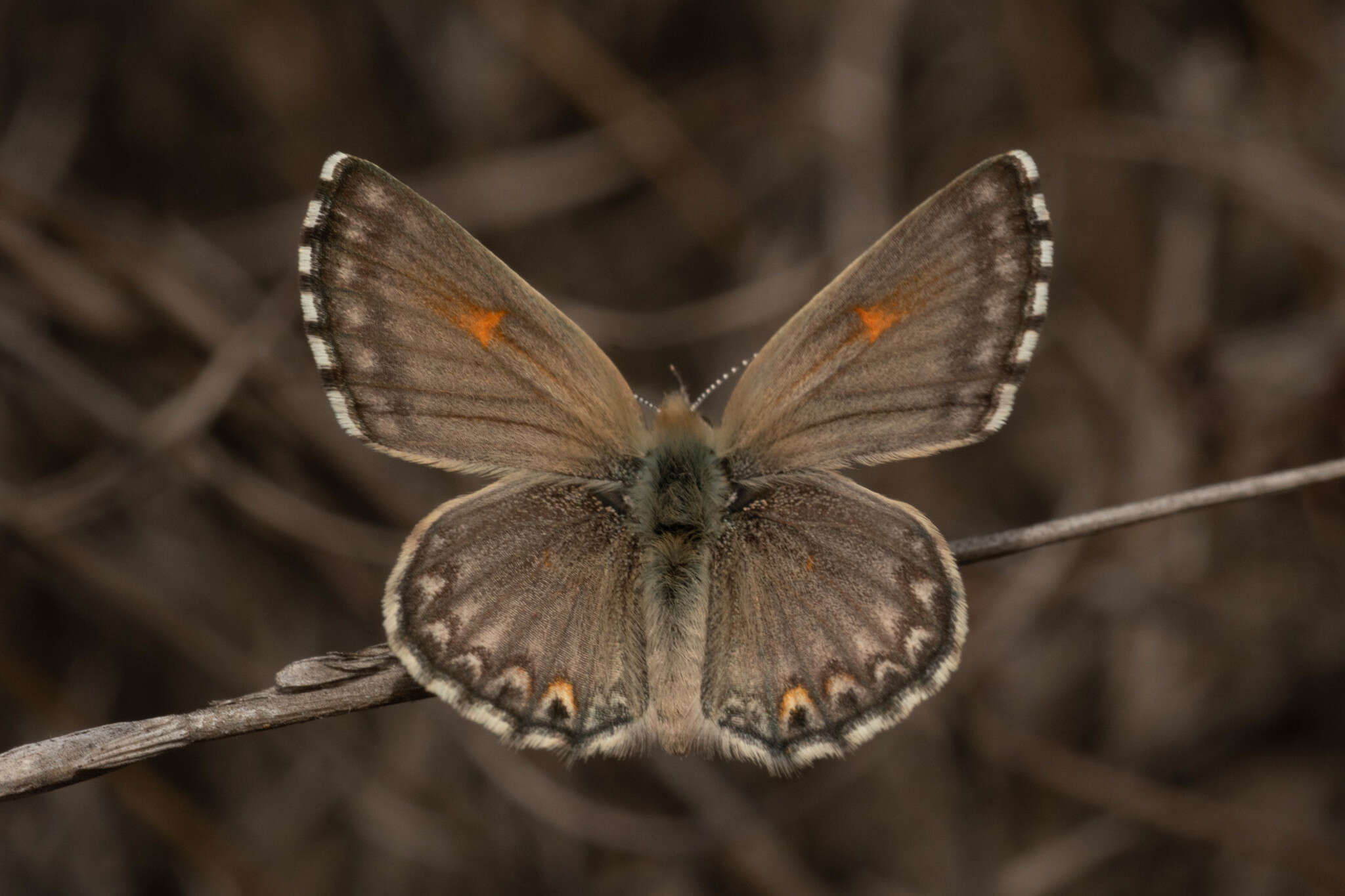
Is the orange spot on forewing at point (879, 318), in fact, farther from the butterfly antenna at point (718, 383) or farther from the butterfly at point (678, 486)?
the butterfly antenna at point (718, 383)

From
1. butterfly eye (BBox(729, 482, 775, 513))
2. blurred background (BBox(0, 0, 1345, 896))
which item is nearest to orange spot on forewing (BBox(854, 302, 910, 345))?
butterfly eye (BBox(729, 482, 775, 513))

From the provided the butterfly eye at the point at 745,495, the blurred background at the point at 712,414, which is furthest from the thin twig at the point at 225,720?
the blurred background at the point at 712,414

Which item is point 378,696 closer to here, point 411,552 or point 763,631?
point 411,552

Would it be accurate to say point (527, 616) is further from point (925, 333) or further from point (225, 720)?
point (925, 333)

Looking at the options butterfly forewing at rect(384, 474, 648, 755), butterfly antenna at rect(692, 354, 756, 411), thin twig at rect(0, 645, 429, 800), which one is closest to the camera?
thin twig at rect(0, 645, 429, 800)

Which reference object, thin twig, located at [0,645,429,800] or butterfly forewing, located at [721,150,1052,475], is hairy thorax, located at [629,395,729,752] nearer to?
butterfly forewing, located at [721,150,1052,475]

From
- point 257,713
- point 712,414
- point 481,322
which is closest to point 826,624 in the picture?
point 481,322

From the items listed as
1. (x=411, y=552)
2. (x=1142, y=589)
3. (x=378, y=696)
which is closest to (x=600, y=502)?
(x=411, y=552)
